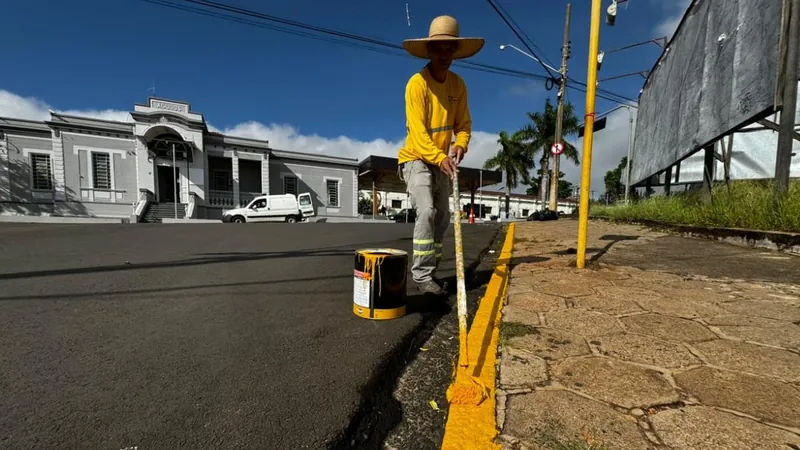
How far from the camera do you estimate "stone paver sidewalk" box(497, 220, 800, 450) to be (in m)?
1.10

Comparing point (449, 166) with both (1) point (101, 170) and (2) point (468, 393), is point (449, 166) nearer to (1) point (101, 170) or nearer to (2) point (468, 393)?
(2) point (468, 393)

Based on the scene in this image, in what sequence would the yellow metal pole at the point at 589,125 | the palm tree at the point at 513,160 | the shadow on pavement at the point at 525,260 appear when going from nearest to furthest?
1. the yellow metal pole at the point at 589,125
2. the shadow on pavement at the point at 525,260
3. the palm tree at the point at 513,160

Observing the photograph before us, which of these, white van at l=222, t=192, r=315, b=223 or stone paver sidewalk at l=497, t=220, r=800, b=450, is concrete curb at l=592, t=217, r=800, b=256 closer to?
stone paver sidewalk at l=497, t=220, r=800, b=450

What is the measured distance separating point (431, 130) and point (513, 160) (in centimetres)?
3454

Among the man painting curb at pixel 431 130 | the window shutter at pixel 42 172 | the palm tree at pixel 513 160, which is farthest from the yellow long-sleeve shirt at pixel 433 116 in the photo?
the palm tree at pixel 513 160

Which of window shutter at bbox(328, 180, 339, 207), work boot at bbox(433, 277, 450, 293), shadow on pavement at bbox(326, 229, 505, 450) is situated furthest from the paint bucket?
window shutter at bbox(328, 180, 339, 207)

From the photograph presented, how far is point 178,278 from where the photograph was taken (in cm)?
323

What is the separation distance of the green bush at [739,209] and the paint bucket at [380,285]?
5114 millimetres

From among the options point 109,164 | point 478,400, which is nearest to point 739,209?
point 478,400

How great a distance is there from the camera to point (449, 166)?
241cm

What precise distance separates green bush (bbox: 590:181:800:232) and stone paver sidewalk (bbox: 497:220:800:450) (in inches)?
70.5

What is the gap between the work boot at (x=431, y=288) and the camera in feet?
8.66

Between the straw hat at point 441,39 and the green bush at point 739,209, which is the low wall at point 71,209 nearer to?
the straw hat at point 441,39

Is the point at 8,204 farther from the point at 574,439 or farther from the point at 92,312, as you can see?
the point at 574,439
